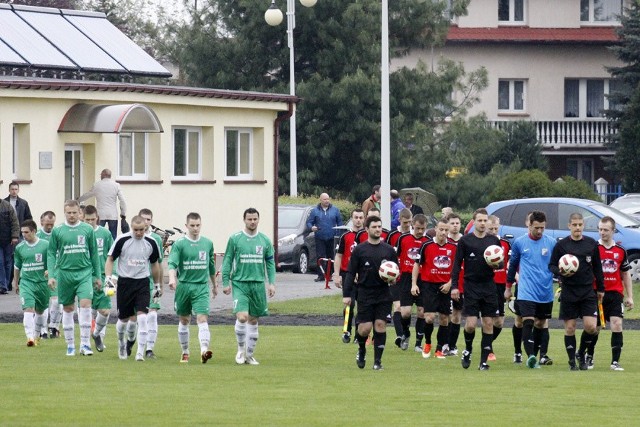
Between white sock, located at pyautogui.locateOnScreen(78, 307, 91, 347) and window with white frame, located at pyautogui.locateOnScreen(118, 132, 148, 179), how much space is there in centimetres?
1502

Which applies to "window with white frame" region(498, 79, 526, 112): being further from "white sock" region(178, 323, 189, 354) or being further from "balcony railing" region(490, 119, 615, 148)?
"white sock" region(178, 323, 189, 354)

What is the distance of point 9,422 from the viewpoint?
1245 cm

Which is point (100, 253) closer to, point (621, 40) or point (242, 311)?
point (242, 311)

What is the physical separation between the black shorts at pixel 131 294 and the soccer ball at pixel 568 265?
5.02m

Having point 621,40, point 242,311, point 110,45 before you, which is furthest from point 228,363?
point 621,40

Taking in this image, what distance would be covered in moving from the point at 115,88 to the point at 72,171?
2.00 metres

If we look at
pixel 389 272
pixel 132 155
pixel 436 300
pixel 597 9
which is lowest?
pixel 436 300

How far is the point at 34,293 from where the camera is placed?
20.6 metres

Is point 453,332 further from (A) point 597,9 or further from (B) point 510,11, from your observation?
(A) point 597,9

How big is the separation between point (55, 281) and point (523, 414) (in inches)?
314

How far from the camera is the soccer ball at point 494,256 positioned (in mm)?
17484

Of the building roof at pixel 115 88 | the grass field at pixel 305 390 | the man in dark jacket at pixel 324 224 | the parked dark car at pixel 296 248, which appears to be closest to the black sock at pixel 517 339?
the grass field at pixel 305 390

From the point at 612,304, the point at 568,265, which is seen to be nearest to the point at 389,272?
the point at 568,265

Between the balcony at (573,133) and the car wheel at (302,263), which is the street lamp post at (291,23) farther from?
the balcony at (573,133)
